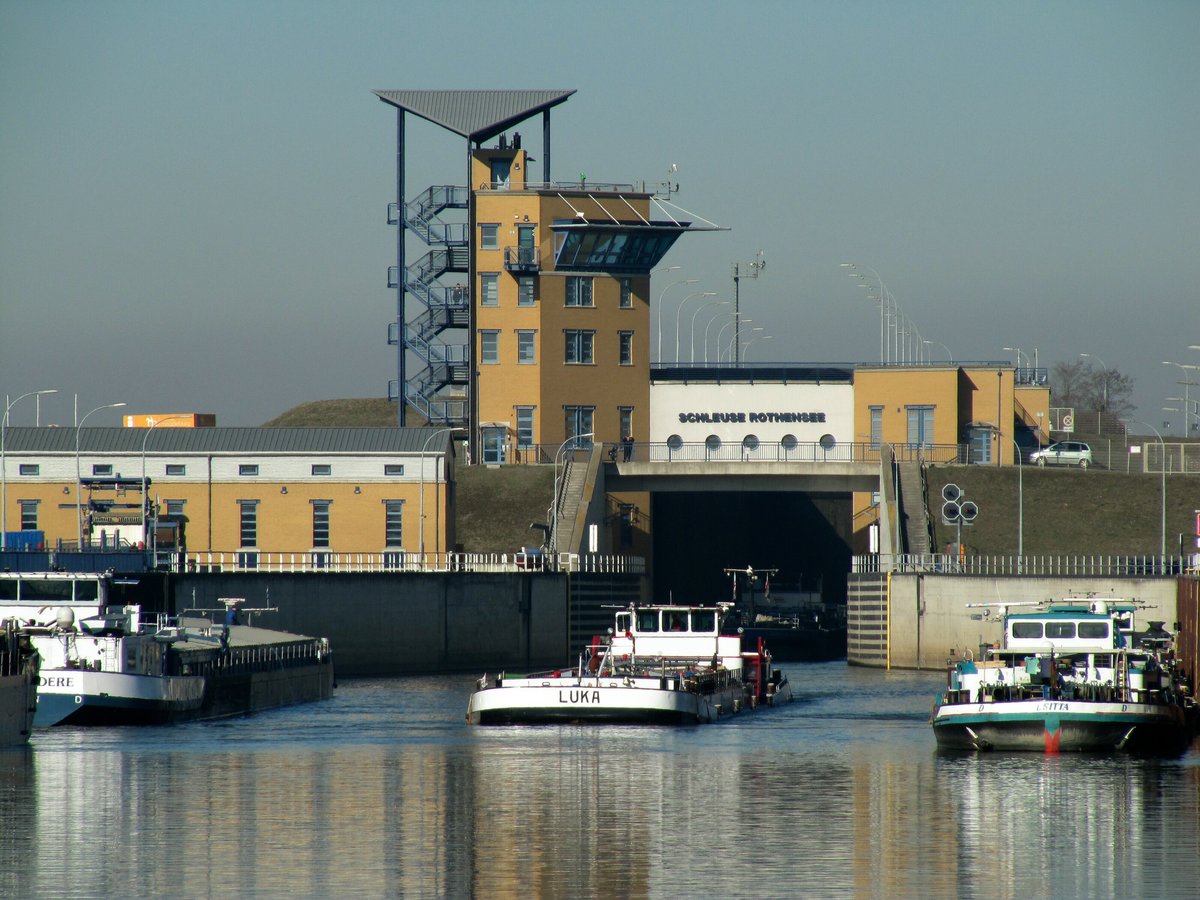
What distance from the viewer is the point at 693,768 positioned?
4981cm

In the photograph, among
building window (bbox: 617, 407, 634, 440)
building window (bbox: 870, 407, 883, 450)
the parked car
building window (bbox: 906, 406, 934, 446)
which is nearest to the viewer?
building window (bbox: 906, 406, 934, 446)

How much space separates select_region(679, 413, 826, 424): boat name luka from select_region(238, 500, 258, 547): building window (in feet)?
A: 105

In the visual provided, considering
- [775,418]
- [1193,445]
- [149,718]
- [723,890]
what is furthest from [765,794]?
[1193,445]

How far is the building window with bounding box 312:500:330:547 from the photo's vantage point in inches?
4240

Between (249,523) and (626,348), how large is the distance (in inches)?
1222

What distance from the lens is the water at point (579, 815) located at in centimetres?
3111

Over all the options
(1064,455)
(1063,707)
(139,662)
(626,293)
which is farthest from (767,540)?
(1063,707)

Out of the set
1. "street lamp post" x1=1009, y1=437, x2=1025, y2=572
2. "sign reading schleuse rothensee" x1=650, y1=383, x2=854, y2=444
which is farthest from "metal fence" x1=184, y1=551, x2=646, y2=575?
"street lamp post" x1=1009, y1=437, x2=1025, y2=572

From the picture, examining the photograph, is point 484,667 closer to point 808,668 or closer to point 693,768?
point 808,668

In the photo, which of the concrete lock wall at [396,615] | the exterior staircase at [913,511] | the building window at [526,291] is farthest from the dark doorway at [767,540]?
the concrete lock wall at [396,615]

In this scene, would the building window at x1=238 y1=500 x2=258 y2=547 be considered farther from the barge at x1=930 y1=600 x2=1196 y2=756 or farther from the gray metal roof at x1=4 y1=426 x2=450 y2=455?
the barge at x1=930 y1=600 x2=1196 y2=756

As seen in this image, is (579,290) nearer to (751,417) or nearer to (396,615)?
(751,417)

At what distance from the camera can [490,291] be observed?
12700 centimetres

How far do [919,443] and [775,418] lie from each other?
367 inches
